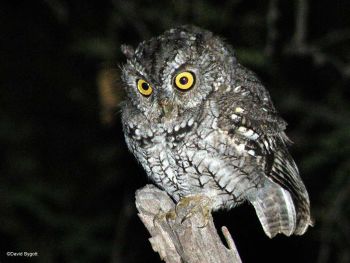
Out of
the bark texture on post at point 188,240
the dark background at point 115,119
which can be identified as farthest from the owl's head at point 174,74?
the dark background at point 115,119

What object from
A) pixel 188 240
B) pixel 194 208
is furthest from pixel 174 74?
pixel 188 240

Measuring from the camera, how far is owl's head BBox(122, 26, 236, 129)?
3.05 metres

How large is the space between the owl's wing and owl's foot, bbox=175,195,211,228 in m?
0.27

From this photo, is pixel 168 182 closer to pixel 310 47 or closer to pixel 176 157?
pixel 176 157

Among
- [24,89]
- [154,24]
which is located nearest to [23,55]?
[24,89]

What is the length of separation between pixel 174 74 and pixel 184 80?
70 mm

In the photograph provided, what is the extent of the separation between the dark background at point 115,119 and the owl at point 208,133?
2.54ft

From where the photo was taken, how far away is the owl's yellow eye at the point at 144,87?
3.15 metres

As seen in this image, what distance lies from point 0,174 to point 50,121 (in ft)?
2.96

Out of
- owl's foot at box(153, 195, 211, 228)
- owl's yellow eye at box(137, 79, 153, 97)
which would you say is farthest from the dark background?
owl's foot at box(153, 195, 211, 228)

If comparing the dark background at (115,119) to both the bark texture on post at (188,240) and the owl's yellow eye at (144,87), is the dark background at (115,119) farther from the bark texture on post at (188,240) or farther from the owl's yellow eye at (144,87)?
the bark texture on post at (188,240)

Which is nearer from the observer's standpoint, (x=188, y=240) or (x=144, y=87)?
(x=188, y=240)

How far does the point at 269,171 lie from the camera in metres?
3.10

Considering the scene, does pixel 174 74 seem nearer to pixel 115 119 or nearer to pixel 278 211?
pixel 278 211
